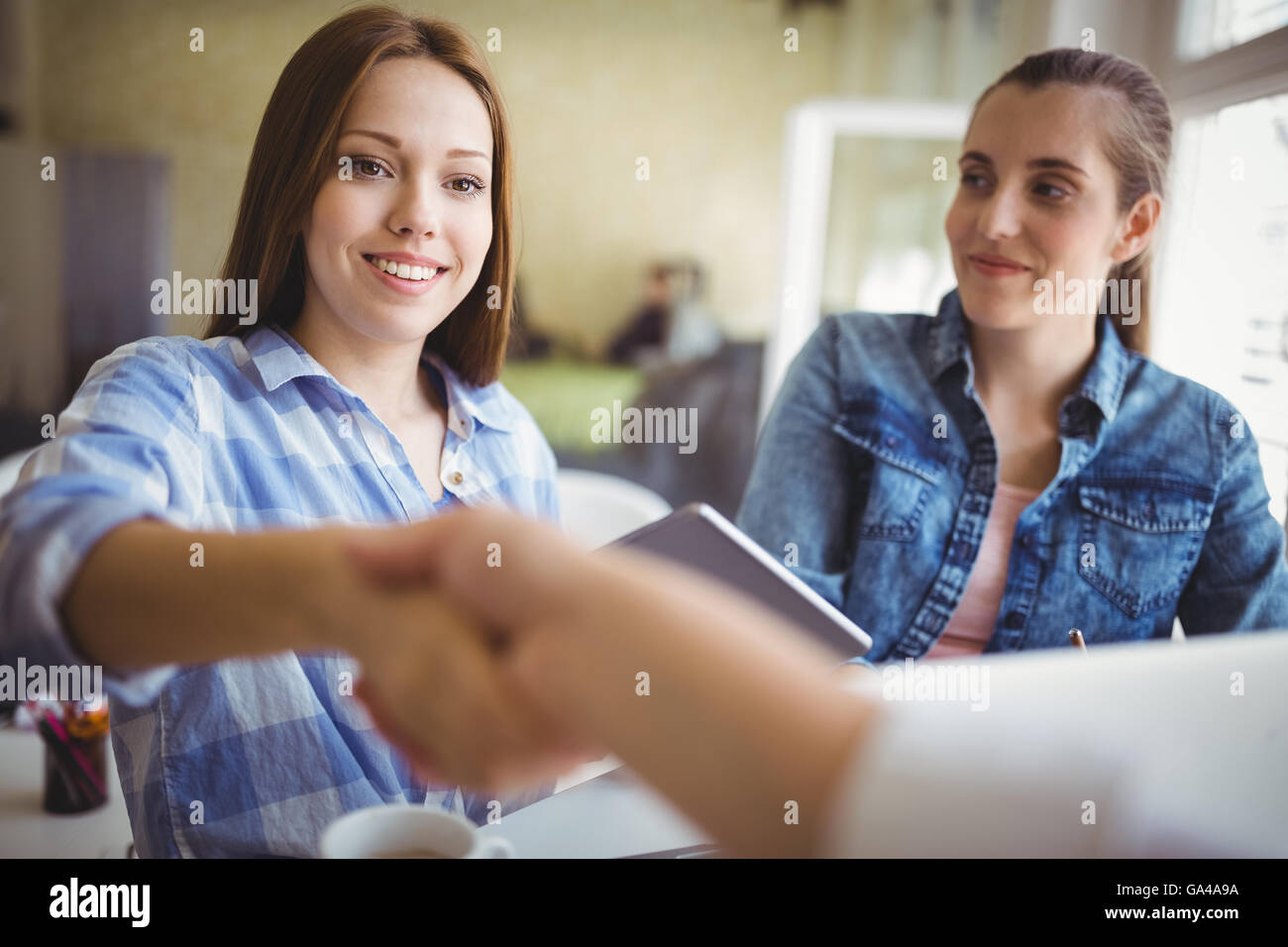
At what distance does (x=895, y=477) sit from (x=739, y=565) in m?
0.53

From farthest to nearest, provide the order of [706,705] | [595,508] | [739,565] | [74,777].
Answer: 1. [595,508]
2. [74,777]
3. [739,565]
4. [706,705]

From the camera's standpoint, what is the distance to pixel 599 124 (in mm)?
5984

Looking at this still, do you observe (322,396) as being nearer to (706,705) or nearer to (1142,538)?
(706,705)

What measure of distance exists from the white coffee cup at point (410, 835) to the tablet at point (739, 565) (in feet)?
0.80

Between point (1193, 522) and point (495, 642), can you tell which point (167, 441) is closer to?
point (495, 642)

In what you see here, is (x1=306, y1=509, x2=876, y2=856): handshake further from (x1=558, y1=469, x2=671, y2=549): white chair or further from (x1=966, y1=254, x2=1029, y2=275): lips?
(x1=558, y1=469, x2=671, y2=549): white chair

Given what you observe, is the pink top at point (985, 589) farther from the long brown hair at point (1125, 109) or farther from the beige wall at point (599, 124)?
the beige wall at point (599, 124)

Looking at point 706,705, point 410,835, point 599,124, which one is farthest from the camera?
point 599,124

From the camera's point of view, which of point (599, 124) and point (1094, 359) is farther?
point (599, 124)

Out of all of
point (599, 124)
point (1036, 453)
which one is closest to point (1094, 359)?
point (1036, 453)

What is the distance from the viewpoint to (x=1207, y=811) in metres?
0.28

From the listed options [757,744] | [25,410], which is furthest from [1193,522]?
[25,410]

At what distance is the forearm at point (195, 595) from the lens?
35 centimetres

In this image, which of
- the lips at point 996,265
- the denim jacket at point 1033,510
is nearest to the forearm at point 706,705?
the denim jacket at point 1033,510
